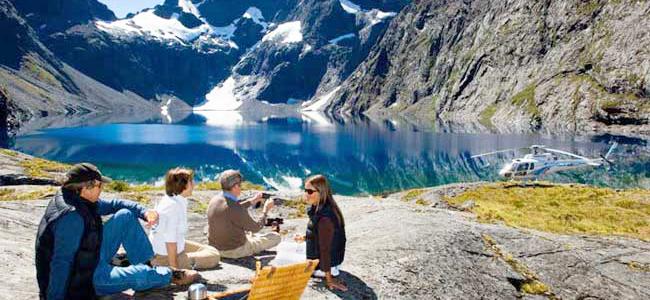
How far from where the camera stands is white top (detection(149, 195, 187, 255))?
420 inches

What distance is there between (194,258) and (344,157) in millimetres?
83835

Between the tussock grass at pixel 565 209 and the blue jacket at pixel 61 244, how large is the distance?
1489cm

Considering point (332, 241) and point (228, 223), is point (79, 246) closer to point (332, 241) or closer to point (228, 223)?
point (228, 223)

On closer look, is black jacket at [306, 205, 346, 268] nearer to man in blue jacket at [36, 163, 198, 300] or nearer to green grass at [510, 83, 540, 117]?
man in blue jacket at [36, 163, 198, 300]

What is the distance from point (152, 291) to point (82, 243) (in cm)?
199

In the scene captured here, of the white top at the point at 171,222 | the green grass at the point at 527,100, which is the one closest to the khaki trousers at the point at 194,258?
the white top at the point at 171,222

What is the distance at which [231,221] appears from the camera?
496 inches

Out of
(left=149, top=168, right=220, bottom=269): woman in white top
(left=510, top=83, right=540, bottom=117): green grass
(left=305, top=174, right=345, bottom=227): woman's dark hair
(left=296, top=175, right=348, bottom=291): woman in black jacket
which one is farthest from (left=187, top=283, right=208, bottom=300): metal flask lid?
(left=510, top=83, right=540, bottom=117): green grass

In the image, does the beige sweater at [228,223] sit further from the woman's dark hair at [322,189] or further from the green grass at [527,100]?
the green grass at [527,100]

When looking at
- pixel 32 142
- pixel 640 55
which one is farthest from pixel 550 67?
pixel 32 142

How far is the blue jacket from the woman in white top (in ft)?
7.46

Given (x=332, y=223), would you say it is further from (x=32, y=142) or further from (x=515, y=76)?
(x=515, y=76)

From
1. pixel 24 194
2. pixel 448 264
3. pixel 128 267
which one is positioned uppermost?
pixel 128 267

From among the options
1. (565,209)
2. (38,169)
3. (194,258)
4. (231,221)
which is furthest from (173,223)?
(38,169)
